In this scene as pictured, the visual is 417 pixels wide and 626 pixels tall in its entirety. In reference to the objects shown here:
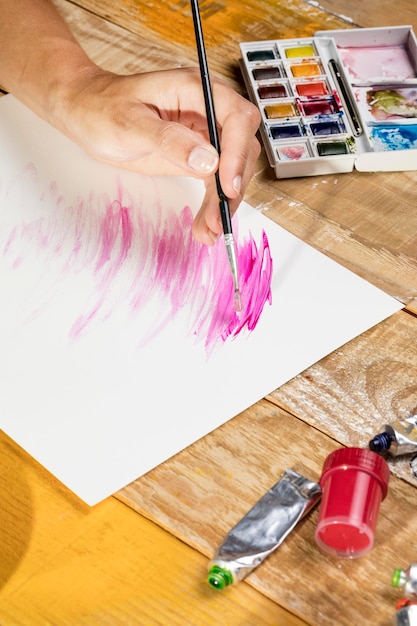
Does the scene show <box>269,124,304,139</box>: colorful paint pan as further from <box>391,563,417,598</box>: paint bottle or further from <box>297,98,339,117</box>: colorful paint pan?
<box>391,563,417,598</box>: paint bottle

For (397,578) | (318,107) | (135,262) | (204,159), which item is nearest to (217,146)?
(204,159)

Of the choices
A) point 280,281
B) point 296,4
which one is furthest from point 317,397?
point 296,4

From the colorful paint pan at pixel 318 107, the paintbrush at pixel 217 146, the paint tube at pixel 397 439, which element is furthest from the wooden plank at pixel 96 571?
the colorful paint pan at pixel 318 107

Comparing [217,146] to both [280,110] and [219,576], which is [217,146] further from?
[219,576]

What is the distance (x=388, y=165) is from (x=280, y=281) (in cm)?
27

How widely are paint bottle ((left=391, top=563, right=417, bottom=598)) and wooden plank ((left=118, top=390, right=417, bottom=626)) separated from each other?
0.03 meters

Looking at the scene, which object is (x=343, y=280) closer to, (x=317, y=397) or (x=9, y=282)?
(x=317, y=397)

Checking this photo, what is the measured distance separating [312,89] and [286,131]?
10 cm

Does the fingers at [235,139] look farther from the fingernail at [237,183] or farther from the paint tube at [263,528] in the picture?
the paint tube at [263,528]

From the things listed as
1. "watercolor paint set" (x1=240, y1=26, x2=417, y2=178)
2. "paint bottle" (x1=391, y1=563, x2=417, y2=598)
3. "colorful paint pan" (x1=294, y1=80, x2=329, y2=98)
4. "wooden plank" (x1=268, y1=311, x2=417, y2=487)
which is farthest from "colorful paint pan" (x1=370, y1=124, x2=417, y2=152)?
"paint bottle" (x1=391, y1=563, x2=417, y2=598)

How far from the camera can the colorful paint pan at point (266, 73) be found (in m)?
1.25

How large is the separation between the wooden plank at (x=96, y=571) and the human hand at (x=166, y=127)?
389 millimetres

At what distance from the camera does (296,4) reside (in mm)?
1429

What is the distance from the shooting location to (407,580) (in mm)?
735
